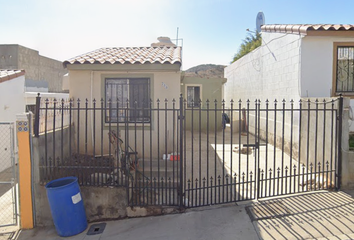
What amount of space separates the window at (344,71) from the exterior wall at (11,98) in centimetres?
1078

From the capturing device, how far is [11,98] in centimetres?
960

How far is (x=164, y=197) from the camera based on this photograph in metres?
5.22

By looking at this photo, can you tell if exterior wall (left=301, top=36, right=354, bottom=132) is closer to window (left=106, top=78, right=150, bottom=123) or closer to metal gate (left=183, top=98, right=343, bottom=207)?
metal gate (left=183, top=98, right=343, bottom=207)

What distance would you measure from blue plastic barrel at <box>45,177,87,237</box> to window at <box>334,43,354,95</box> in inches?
314

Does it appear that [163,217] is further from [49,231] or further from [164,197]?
[49,231]

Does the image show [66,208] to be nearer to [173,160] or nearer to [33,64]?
[173,160]

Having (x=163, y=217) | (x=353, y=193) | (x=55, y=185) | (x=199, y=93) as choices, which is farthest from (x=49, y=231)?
(x=199, y=93)

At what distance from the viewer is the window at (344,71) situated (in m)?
8.38

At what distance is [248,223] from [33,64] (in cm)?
2013

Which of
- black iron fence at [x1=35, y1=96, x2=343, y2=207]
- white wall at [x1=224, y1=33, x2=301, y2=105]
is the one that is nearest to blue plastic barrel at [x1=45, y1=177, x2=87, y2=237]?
black iron fence at [x1=35, y1=96, x2=343, y2=207]

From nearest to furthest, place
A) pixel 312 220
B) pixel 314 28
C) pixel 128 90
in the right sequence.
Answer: pixel 312 220
pixel 128 90
pixel 314 28

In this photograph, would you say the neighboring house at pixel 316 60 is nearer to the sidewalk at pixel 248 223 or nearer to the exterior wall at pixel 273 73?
the exterior wall at pixel 273 73

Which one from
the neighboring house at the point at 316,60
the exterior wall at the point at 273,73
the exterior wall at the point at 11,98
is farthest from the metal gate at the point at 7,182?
the neighboring house at the point at 316,60

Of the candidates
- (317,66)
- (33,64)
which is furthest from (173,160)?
(33,64)
